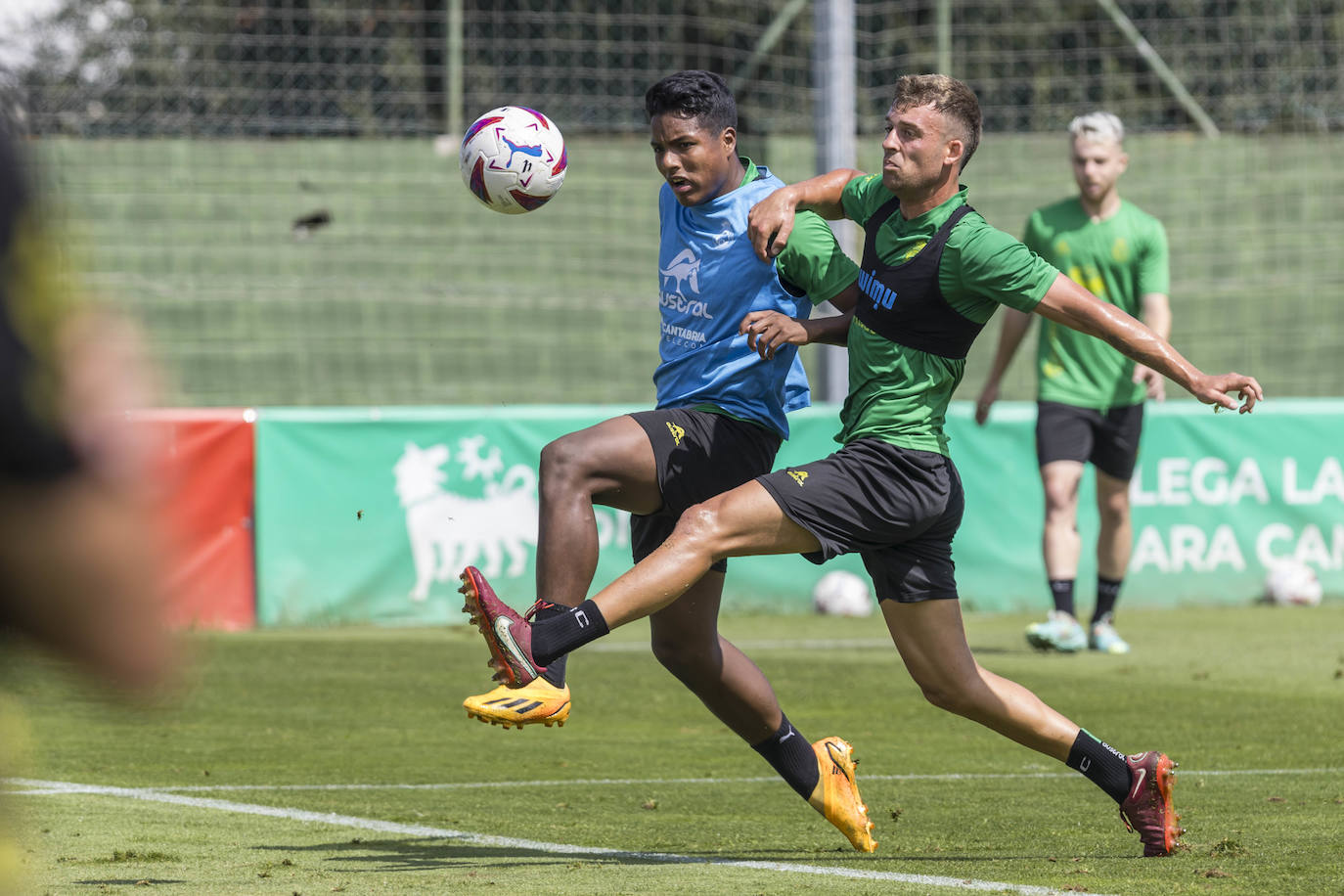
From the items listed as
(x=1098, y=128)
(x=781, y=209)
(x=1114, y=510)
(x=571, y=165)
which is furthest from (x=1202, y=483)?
(x=781, y=209)

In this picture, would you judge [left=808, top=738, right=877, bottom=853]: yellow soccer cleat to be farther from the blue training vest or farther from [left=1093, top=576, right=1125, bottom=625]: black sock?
[left=1093, top=576, right=1125, bottom=625]: black sock

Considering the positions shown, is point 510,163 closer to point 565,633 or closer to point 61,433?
point 565,633

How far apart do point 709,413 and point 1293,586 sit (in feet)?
28.6

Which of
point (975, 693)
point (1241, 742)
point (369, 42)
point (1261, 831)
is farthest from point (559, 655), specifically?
point (369, 42)

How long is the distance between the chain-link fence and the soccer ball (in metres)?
10.2

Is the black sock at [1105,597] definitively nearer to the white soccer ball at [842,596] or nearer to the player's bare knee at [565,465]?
the white soccer ball at [842,596]

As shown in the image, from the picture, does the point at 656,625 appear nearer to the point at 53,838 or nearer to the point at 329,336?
the point at 53,838

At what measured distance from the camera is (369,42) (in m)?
16.6

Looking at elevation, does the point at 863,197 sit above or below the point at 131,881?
above

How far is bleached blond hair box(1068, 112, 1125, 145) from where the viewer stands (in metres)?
10.7

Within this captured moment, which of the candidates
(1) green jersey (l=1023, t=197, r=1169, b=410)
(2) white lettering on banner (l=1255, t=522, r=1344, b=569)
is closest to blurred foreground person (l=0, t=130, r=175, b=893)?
(1) green jersey (l=1023, t=197, r=1169, b=410)

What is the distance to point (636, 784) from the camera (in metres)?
6.97

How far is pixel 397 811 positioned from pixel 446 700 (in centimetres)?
292

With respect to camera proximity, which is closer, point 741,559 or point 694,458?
point 694,458
